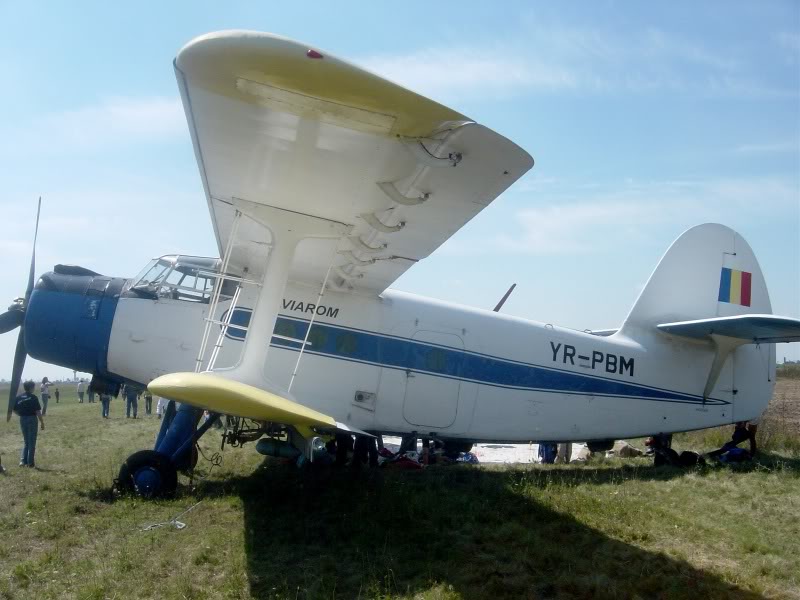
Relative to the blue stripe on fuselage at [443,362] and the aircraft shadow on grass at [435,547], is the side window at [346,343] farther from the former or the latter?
the aircraft shadow on grass at [435,547]

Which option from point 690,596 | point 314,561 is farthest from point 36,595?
point 690,596

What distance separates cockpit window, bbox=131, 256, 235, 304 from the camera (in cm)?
816

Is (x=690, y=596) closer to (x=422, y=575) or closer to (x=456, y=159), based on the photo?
(x=422, y=575)

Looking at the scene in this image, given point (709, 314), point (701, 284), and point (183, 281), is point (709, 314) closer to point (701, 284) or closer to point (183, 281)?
point (701, 284)

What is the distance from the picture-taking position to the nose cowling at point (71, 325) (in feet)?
26.1

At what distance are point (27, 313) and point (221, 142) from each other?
4756 mm

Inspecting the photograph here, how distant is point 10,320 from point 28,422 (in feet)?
8.51

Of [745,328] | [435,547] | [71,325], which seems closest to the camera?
[435,547]

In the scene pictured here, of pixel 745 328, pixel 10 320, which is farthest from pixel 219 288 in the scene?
pixel 745 328

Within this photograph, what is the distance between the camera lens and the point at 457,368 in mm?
8508

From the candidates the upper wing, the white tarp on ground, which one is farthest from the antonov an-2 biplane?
the white tarp on ground

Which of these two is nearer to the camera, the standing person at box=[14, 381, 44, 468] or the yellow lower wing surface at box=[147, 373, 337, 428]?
the yellow lower wing surface at box=[147, 373, 337, 428]

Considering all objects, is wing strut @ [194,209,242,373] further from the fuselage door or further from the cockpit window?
the fuselage door

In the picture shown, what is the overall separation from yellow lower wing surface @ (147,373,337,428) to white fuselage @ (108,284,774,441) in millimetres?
2441
